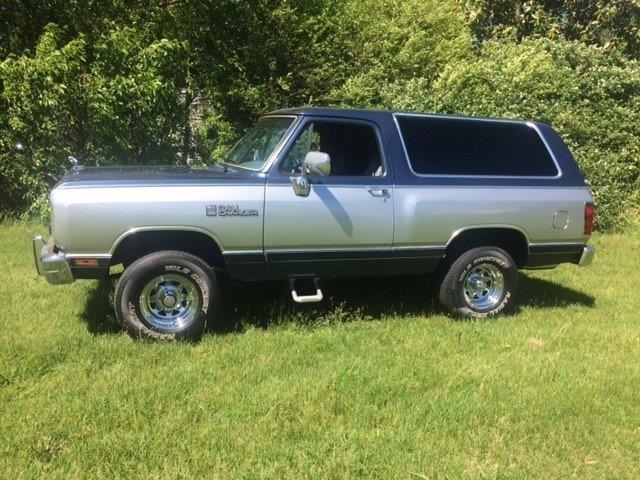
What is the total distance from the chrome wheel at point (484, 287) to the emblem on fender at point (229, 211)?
2.24 meters

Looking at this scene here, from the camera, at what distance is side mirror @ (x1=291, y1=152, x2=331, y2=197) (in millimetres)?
5016

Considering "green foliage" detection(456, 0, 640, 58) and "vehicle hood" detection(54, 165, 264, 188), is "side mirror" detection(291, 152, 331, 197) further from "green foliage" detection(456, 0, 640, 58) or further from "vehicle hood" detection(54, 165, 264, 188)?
"green foliage" detection(456, 0, 640, 58)

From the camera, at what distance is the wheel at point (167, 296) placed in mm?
4855

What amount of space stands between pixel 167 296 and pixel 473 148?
314 cm

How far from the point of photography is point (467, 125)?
600 centimetres

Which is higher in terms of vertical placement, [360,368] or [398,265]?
[398,265]

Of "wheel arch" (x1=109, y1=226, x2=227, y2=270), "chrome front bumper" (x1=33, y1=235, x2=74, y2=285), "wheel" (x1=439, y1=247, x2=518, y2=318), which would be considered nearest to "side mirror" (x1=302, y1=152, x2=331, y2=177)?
"wheel arch" (x1=109, y1=226, x2=227, y2=270)

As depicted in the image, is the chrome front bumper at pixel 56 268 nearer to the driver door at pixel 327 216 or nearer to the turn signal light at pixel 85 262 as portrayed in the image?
the turn signal light at pixel 85 262

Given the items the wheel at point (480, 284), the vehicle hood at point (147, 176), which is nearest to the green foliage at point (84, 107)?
the vehicle hood at point (147, 176)

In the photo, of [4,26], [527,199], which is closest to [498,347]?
[527,199]

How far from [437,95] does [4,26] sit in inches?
265

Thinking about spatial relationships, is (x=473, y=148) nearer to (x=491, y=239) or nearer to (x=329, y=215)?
(x=491, y=239)

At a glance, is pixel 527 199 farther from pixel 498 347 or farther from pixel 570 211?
pixel 498 347

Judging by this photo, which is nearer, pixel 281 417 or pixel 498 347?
pixel 281 417
